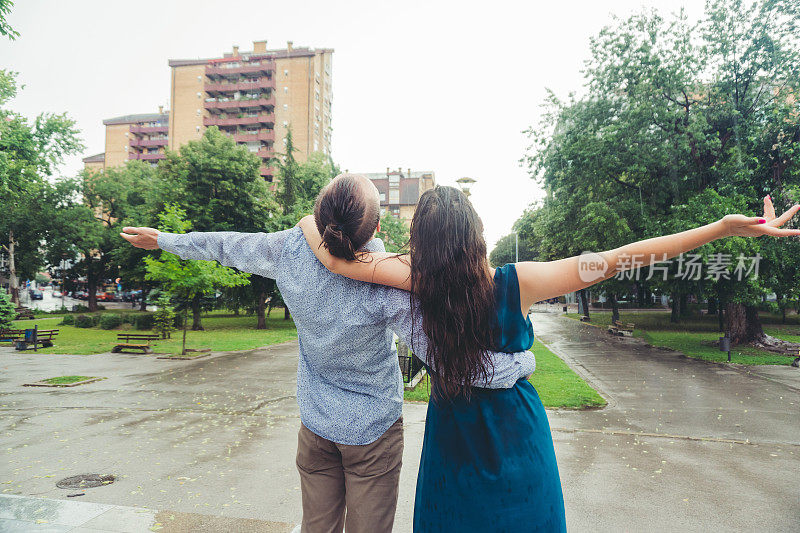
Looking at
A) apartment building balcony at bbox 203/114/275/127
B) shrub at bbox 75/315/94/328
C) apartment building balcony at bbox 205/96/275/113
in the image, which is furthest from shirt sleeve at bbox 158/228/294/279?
apartment building balcony at bbox 205/96/275/113

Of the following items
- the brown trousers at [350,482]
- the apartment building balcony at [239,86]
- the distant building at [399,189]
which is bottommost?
the brown trousers at [350,482]

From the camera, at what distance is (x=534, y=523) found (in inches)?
61.4

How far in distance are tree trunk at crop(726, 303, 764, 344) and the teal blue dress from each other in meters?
20.4

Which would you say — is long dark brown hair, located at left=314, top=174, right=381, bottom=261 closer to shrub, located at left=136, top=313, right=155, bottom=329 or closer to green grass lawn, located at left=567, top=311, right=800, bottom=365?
green grass lawn, located at left=567, top=311, right=800, bottom=365

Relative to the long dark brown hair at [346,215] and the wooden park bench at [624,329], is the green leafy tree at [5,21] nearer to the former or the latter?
the long dark brown hair at [346,215]

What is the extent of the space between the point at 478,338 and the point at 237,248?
104cm

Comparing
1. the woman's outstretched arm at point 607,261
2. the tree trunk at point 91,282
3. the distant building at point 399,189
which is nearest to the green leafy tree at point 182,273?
the woman's outstretched arm at point 607,261

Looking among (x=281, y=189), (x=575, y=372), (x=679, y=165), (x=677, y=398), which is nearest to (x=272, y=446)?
(x=677, y=398)

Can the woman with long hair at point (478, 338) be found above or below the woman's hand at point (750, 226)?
below

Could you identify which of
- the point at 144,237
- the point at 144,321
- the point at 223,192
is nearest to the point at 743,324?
the point at 144,237

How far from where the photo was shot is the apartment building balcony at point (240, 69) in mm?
59656

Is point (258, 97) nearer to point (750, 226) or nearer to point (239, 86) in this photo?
point (239, 86)

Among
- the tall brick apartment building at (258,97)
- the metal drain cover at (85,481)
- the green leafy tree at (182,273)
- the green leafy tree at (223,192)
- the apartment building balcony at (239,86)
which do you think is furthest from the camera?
the apartment building balcony at (239,86)

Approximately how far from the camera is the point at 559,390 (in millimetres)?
9945
